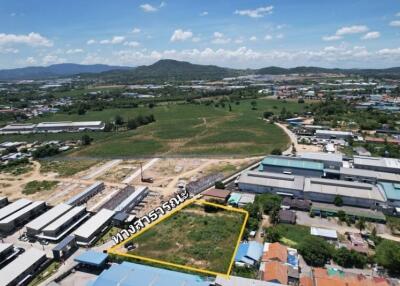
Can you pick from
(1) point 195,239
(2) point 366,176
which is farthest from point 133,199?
(2) point 366,176

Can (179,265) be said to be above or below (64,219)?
below

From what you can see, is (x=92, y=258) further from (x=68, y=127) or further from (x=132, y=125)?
(x=68, y=127)

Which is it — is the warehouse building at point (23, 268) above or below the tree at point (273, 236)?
below

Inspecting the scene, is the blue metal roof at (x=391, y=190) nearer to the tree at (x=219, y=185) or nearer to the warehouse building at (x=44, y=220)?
the tree at (x=219, y=185)

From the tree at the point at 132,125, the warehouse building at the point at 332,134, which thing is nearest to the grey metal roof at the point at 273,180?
the warehouse building at the point at 332,134

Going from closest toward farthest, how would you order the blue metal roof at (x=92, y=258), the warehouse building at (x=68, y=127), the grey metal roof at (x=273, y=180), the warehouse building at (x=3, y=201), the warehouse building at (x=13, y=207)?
the blue metal roof at (x=92, y=258), the warehouse building at (x=13, y=207), the warehouse building at (x=3, y=201), the grey metal roof at (x=273, y=180), the warehouse building at (x=68, y=127)
